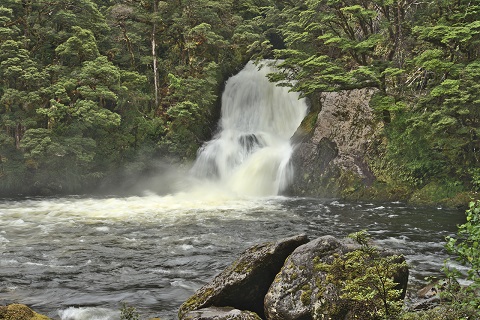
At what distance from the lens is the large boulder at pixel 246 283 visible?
609cm

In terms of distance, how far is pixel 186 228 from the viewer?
41.3 ft

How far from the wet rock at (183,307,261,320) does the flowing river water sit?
3.84 feet

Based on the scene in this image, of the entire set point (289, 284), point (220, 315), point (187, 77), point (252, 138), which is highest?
point (187, 77)

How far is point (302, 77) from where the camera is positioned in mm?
17625

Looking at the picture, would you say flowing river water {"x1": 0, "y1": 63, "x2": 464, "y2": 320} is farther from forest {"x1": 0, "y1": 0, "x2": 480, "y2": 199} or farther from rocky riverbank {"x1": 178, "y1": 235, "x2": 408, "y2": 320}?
forest {"x1": 0, "y1": 0, "x2": 480, "y2": 199}

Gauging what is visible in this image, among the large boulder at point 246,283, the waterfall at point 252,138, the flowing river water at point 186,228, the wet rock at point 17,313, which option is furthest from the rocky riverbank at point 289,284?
the waterfall at point 252,138

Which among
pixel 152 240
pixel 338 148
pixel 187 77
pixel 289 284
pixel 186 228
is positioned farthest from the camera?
pixel 187 77

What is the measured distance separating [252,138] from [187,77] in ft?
17.2

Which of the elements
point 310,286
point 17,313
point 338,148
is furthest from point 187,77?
point 310,286

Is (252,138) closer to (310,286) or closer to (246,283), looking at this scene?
(246,283)

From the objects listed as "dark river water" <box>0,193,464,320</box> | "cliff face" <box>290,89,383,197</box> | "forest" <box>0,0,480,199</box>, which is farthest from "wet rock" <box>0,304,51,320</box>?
"cliff face" <box>290,89,383,197</box>

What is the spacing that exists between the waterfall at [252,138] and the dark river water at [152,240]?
204 centimetres

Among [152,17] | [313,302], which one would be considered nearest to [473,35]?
[313,302]

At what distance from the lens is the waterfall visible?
64.2ft
